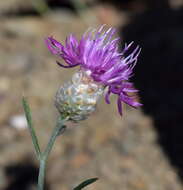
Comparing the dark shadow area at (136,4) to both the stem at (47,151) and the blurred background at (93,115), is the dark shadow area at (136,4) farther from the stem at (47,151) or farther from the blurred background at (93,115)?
the stem at (47,151)

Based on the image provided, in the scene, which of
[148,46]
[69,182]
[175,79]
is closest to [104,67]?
[69,182]

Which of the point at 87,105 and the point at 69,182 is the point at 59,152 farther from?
the point at 87,105

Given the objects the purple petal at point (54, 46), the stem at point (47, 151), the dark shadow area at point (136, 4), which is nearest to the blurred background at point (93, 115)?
the dark shadow area at point (136, 4)

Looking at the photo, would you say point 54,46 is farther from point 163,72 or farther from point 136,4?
point 136,4

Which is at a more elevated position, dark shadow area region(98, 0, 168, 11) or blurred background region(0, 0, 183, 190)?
dark shadow area region(98, 0, 168, 11)

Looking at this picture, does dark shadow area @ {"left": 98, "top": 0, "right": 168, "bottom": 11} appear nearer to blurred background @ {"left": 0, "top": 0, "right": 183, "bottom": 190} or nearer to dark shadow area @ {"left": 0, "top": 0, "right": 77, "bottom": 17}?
blurred background @ {"left": 0, "top": 0, "right": 183, "bottom": 190}

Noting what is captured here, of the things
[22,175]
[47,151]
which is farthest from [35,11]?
[47,151]

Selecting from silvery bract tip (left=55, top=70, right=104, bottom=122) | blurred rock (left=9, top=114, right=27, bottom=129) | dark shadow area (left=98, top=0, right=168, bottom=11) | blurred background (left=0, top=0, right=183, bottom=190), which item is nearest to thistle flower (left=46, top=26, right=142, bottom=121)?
silvery bract tip (left=55, top=70, right=104, bottom=122)
